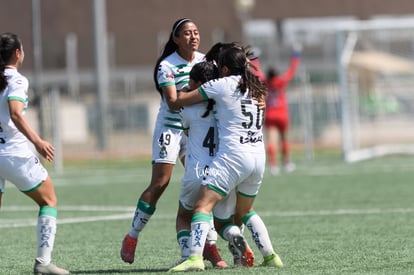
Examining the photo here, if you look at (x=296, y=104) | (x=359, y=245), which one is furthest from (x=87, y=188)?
(x=296, y=104)

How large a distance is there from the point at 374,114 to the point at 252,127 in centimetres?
2490

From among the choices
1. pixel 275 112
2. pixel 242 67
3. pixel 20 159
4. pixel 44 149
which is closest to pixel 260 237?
pixel 242 67

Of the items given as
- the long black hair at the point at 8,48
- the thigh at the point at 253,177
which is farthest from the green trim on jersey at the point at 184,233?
the long black hair at the point at 8,48

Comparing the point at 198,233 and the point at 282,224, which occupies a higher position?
the point at 198,233

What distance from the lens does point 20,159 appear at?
9.32 metres

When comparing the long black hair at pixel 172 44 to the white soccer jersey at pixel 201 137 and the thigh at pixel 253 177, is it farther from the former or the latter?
the thigh at pixel 253 177

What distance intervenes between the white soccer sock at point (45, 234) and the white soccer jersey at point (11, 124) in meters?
0.51

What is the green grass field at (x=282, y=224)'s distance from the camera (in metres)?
10.0

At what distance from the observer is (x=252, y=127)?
31.2 ft

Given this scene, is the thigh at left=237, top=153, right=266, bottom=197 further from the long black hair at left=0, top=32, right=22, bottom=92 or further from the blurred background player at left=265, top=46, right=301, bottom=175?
the blurred background player at left=265, top=46, right=301, bottom=175

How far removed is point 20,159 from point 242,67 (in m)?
1.94

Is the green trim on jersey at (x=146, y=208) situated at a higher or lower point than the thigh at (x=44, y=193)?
lower

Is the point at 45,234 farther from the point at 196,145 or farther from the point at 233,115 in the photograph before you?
the point at 233,115

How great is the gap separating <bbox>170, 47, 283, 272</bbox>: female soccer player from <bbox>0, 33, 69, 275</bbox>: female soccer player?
105cm
